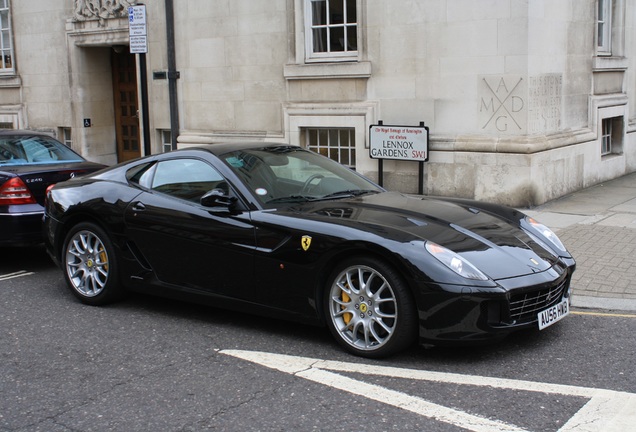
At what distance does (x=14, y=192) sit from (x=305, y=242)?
13.9 ft

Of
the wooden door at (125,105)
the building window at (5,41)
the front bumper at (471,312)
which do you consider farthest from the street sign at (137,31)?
the front bumper at (471,312)

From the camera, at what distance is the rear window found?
30.8 feet

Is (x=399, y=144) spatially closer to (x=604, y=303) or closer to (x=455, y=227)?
(x=604, y=303)

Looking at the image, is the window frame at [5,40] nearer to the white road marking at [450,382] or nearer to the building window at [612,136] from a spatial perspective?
the building window at [612,136]

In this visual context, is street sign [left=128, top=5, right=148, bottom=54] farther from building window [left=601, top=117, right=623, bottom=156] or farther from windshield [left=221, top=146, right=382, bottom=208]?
building window [left=601, top=117, right=623, bottom=156]

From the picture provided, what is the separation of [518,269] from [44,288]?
15.4 feet

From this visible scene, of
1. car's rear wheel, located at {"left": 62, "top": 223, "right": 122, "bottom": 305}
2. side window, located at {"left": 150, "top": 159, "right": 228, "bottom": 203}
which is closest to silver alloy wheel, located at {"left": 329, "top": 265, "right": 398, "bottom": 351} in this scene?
side window, located at {"left": 150, "top": 159, "right": 228, "bottom": 203}

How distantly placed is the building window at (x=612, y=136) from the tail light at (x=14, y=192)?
32.9 feet

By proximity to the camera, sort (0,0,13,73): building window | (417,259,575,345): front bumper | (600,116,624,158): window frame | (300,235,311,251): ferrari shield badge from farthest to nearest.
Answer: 1. (0,0,13,73): building window
2. (600,116,624,158): window frame
3. (300,235,311,251): ferrari shield badge
4. (417,259,575,345): front bumper

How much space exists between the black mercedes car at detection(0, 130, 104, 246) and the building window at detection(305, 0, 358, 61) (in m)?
4.89

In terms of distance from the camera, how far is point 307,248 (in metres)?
5.55

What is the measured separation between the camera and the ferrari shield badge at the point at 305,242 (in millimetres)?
5555

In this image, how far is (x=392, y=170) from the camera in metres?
12.2

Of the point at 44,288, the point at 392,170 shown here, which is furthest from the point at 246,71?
the point at 44,288
